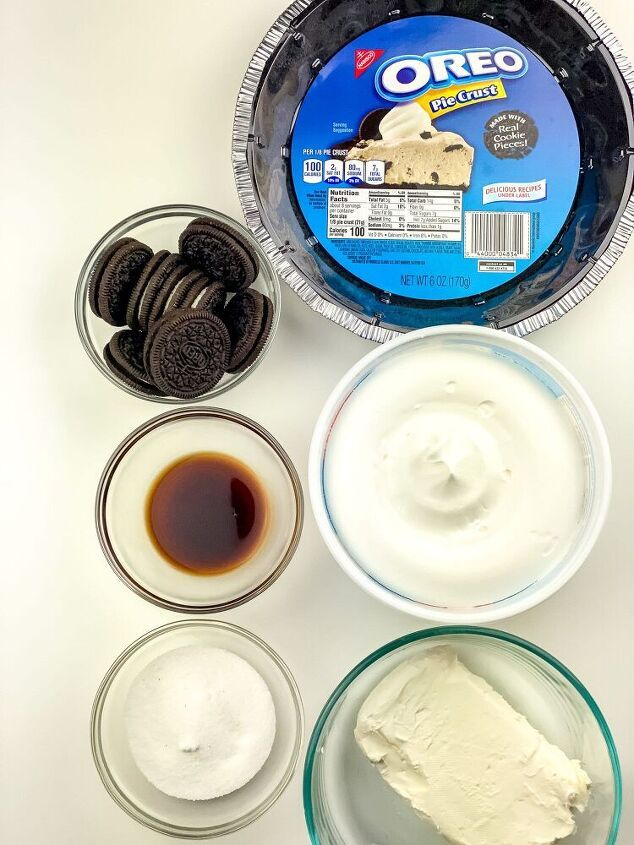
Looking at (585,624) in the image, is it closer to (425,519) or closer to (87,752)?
(425,519)

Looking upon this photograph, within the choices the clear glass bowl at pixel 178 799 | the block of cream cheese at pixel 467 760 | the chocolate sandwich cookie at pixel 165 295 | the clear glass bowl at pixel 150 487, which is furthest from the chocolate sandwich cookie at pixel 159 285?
the block of cream cheese at pixel 467 760

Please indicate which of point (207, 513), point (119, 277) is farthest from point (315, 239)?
point (207, 513)

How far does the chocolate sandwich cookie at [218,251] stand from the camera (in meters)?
0.80

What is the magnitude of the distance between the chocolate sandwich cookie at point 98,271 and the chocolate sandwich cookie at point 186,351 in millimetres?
73

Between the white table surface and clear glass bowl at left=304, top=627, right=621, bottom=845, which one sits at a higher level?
the white table surface

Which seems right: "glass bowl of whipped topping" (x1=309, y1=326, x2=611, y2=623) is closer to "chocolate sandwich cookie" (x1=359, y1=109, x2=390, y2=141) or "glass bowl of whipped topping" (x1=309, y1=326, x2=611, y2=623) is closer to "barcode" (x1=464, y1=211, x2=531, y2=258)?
"barcode" (x1=464, y1=211, x2=531, y2=258)

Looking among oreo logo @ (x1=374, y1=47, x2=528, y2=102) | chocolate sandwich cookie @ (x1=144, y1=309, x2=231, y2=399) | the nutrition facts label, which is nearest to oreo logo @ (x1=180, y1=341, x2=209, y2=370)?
chocolate sandwich cookie @ (x1=144, y1=309, x2=231, y2=399)

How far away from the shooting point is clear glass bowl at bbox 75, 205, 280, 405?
83 cm

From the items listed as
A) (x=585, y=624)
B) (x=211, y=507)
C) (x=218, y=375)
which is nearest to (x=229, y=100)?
(x=218, y=375)

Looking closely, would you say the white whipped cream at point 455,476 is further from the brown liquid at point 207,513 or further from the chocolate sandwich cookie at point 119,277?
the chocolate sandwich cookie at point 119,277

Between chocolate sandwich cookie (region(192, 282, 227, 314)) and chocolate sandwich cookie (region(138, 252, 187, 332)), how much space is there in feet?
0.10

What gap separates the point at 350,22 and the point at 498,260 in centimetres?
30

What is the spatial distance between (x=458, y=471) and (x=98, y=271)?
404 millimetres

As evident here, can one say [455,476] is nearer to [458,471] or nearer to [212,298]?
[458,471]
